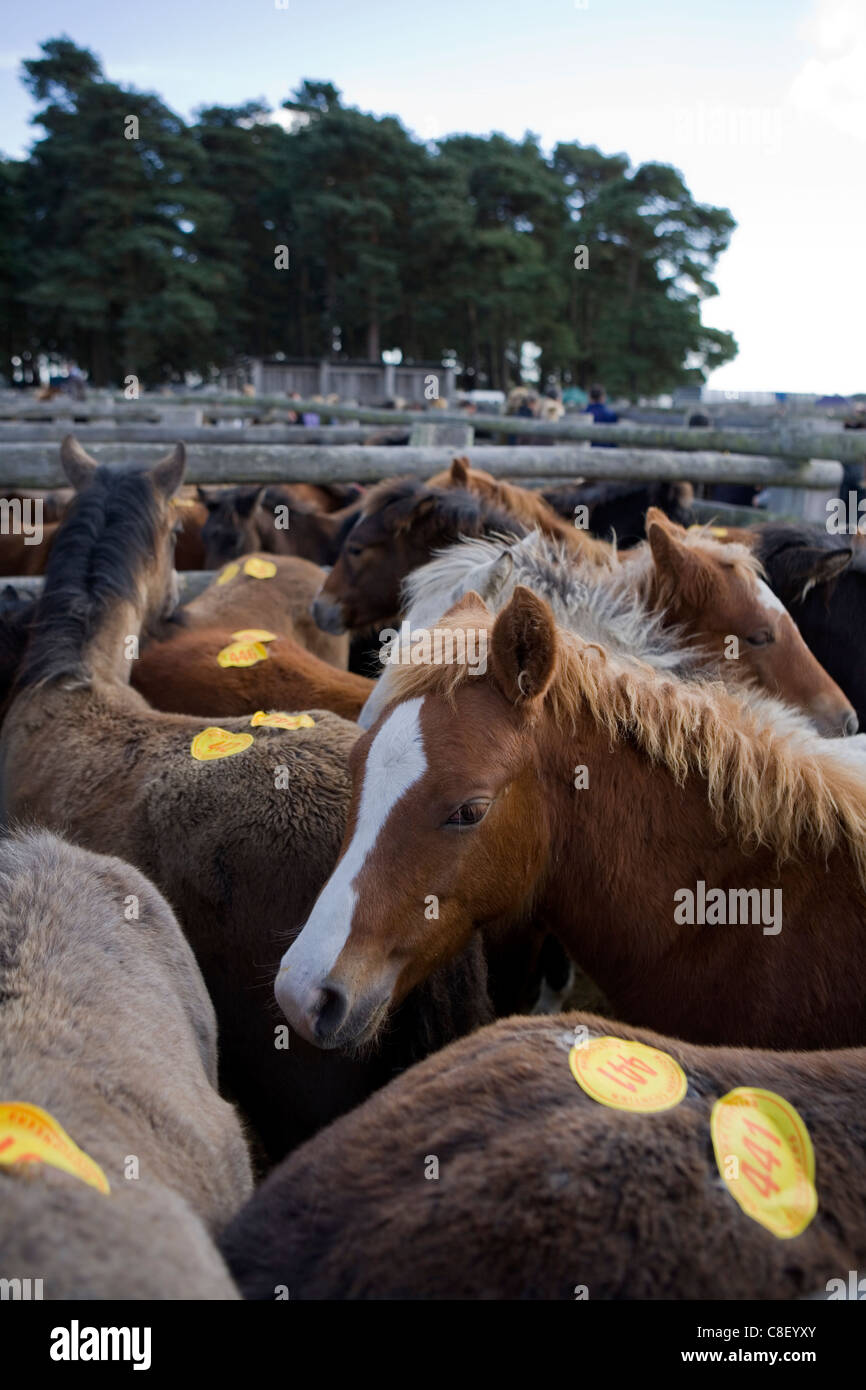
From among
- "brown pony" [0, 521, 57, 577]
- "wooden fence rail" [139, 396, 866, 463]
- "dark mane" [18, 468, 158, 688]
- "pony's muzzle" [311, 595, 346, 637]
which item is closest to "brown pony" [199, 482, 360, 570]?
→ "brown pony" [0, 521, 57, 577]

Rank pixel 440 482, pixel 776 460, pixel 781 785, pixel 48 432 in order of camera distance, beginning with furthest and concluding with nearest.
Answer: pixel 48 432 < pixel 776 460 < pixel 440 482 < pixel 781 785

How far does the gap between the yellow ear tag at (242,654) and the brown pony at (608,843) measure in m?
1.79

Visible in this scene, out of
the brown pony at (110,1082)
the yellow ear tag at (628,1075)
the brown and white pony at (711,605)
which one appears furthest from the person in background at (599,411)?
the yellow ear tag at (628,1075)

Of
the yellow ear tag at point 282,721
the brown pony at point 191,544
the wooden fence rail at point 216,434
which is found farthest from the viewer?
the wooden fence rail at point 216,434

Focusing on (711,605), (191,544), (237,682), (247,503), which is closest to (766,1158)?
(711,605)

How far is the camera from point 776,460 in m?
6.83

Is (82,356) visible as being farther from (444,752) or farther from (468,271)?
(444,752)

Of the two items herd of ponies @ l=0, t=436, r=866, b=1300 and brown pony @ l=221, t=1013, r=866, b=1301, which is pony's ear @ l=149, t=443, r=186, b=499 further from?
brown pony @ l=221, t=1013, r=866, b=1301

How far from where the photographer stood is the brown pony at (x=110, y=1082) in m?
1.02

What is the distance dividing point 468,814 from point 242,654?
220cm

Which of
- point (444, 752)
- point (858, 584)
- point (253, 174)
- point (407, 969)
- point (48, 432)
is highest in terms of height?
point (253, 174)

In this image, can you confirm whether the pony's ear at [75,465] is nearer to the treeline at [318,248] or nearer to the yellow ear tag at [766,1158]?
the yellow ear tag at [766,1158]
